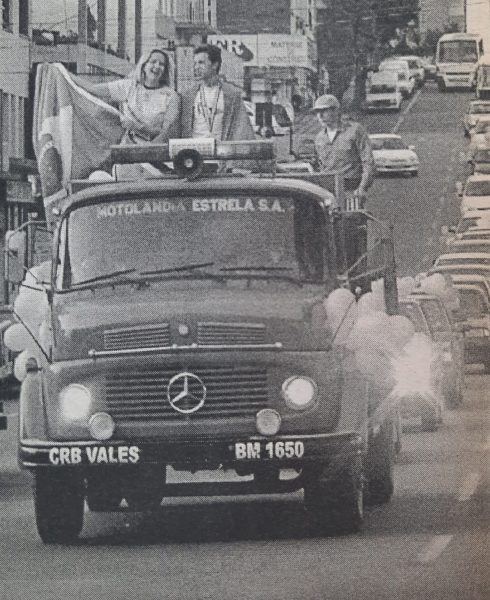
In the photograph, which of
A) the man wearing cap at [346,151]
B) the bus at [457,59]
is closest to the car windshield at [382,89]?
the bus at [457,59]

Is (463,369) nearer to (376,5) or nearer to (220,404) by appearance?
(376,5)

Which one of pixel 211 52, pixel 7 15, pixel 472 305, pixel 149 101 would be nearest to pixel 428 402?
pixel 472 305

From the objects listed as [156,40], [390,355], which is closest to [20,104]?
[156,40]

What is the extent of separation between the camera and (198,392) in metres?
12.5

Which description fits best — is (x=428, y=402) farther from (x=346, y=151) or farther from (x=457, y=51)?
(x=346, y=151)

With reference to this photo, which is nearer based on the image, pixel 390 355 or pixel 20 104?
pixel 390 355

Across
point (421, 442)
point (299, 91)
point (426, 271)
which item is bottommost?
point (421, 442)

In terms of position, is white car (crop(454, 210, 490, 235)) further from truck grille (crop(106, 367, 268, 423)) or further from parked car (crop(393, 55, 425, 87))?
truck grille (crop(106, 367, 268, 423))

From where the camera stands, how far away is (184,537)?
13.2 meters

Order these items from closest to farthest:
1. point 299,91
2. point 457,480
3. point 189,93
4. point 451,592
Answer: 1. point 451,592
2. point 189,93
3. point 457,480
4. point 299,91

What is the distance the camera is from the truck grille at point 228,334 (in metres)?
12.5

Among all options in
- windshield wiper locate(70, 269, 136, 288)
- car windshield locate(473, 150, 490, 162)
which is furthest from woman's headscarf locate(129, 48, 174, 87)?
car windshield locate(473, 150, 490, 162)

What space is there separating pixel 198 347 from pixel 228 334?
17 centimetres

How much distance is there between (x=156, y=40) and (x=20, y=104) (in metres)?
3.88
